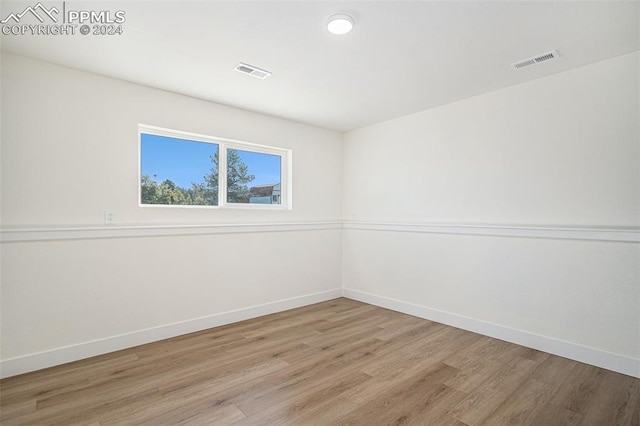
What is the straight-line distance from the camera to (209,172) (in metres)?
3.65

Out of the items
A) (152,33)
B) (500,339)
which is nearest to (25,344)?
(152,33)

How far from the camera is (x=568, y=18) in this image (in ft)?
6.70

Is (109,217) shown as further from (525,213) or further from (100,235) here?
(525,213)

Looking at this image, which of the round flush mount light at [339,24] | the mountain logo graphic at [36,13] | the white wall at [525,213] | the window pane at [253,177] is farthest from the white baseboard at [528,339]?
the mountain logo graphic at [36,13]

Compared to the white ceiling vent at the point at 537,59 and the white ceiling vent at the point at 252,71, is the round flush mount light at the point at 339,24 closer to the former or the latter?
the white ceiling vent at the point at 252,71

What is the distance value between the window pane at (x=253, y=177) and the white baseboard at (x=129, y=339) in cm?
133

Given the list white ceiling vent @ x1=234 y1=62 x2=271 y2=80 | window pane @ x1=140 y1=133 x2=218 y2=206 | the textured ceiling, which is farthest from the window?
white ceiling vent @ x1=234 y1=62 x2=271 y2=80

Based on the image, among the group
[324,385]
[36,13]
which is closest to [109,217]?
[36,13]

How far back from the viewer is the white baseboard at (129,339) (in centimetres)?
245

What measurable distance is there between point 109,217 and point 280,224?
6.08 feet

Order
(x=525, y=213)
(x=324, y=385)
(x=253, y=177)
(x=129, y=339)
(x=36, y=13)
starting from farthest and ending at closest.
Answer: (x=253, y=177) → (x=525, y=213) → (x=129, y=339) → (x=324, y=385) → (x=36, y=13)

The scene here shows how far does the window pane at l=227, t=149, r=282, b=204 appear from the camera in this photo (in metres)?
3.82

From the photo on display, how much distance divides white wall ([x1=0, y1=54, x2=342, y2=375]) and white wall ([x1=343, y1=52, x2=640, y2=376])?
1795mm

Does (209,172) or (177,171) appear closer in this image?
(177,171)
